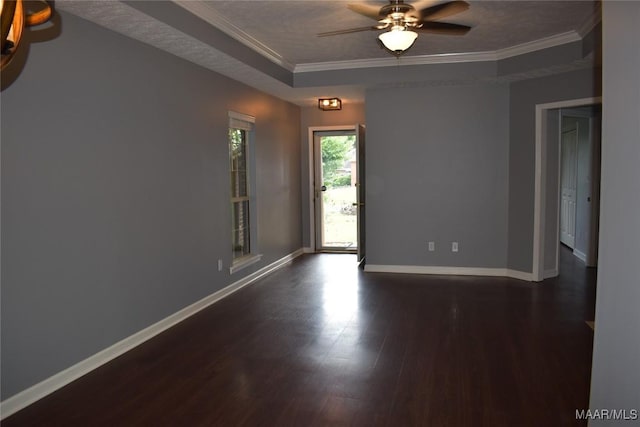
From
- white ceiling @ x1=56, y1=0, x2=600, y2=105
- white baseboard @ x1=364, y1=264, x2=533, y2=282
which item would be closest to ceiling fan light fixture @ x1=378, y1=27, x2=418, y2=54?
white ceiling @ x1=56, y1=0, x2=600, y2=105

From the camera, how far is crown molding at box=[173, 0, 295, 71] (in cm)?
359

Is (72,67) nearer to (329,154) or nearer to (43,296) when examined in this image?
(43,296)

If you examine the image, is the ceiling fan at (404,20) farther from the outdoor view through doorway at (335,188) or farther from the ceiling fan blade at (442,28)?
the outdoor view through doorway at (335,188)

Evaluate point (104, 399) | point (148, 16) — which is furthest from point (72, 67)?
point (104, 399)

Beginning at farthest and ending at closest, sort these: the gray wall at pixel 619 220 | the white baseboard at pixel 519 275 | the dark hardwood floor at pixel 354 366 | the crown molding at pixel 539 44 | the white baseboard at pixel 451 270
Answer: the white baseboard at pixel 451 270
the white baseboard at pixel 519 275
the crown molding at pixel 539 44
the dark hardwood floor at pixel 354 366
the gray wall at pixel 619 220

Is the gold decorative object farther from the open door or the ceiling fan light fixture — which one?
the open door

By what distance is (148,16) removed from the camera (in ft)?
10.5

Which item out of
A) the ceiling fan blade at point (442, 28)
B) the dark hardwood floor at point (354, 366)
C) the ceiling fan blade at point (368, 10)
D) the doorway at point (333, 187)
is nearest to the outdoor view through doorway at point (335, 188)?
the doorway at point (333, 187)

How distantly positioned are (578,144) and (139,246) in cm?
645

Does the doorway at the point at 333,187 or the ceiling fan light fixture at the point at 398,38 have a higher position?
the ceiling fan light fixture at the point at 398,38

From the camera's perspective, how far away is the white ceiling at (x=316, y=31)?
351 centimetres

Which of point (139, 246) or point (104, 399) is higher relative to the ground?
point (139, 246)

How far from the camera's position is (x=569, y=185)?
25.2ft

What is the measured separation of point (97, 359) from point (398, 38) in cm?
302
